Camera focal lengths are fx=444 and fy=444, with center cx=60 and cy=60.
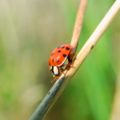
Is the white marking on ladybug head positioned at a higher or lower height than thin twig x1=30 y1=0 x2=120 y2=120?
lower

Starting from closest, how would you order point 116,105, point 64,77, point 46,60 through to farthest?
point 64,77 → point 116,105 → point 46,60

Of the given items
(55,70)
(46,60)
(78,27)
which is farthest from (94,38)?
(46,60)

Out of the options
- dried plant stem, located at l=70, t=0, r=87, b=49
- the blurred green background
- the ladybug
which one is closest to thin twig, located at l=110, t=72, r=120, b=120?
the blurred green background

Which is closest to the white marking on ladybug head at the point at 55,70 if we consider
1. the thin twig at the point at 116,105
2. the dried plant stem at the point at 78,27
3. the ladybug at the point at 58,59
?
the ladybug at the point at 58,59

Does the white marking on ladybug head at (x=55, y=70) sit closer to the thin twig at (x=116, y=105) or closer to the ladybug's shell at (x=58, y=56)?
the ladybug's shell at (x=58, y=56)

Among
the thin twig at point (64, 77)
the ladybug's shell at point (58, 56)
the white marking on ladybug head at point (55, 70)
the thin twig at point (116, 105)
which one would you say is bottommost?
the thin twig at point (116, 105)

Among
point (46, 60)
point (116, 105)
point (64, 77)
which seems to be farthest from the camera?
point (46, 60)

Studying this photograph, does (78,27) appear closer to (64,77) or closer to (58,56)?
(64,77)

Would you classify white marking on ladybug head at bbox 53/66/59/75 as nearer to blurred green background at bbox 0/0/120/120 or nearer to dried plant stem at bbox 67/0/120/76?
blurred green background at bbox 0/0/120/120
